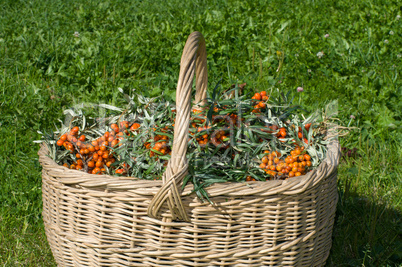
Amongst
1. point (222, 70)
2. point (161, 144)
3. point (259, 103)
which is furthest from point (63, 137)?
point (222, 70)

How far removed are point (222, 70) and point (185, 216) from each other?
2.38 m

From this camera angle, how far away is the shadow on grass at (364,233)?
2.27 metres

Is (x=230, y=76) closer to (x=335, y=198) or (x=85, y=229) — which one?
(x=335, y=198)

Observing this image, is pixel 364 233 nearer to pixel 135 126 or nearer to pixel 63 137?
pixel 135 126

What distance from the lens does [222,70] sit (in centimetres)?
380

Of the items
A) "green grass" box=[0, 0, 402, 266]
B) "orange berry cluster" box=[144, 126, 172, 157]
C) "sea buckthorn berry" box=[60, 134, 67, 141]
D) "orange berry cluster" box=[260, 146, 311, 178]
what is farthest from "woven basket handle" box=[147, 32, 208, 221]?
"green grass" box=[0, 0, 402, 266]

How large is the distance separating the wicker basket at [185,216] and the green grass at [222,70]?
601 mm

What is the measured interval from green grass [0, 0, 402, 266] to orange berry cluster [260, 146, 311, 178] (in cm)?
65

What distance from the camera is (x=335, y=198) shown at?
6.52ft

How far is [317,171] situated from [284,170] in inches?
5.6

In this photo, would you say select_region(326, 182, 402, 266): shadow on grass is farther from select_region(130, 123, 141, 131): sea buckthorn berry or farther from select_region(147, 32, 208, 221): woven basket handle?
select_region(130, 123, 141, 131): sea buckthorn berry

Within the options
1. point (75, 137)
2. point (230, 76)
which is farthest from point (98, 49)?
point (75, 137)

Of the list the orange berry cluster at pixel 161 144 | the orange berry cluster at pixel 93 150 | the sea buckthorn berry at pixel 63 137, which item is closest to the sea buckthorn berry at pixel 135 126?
the orange berry cluster at pixel 93 150

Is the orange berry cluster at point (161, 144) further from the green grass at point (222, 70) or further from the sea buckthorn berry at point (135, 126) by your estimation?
the green grass at point (222, 70)
